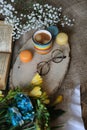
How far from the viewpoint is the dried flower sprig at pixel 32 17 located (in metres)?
1.08

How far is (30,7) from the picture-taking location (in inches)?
44.7

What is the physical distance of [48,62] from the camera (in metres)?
0.98

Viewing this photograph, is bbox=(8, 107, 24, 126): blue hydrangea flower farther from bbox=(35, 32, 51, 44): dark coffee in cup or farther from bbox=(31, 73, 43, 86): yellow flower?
bbox=(35, 32, 51, 44): dark coffee in cup

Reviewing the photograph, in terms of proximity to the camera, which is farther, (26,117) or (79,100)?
(79,100)

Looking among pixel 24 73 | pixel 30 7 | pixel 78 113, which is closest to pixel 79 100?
pixel 78 113

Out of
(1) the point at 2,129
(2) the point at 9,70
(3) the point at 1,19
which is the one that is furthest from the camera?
(3) the point at 1,19

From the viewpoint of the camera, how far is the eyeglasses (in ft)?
3.14

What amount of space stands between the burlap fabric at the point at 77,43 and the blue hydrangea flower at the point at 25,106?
0.76ft

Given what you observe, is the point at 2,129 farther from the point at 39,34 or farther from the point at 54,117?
the point at 39,34

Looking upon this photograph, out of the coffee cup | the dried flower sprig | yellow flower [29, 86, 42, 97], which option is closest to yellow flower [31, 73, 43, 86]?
yellow flower [29, 86, 42, 97]

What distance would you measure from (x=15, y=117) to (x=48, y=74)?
0.26m

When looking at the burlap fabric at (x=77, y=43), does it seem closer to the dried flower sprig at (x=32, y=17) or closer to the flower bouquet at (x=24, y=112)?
the dried flower sprig at (x=32, y=17)

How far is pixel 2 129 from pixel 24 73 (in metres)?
0.27

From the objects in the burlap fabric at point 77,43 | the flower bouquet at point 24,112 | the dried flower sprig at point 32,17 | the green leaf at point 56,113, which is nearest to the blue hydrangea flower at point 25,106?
the flower bouquet at point 24,112
